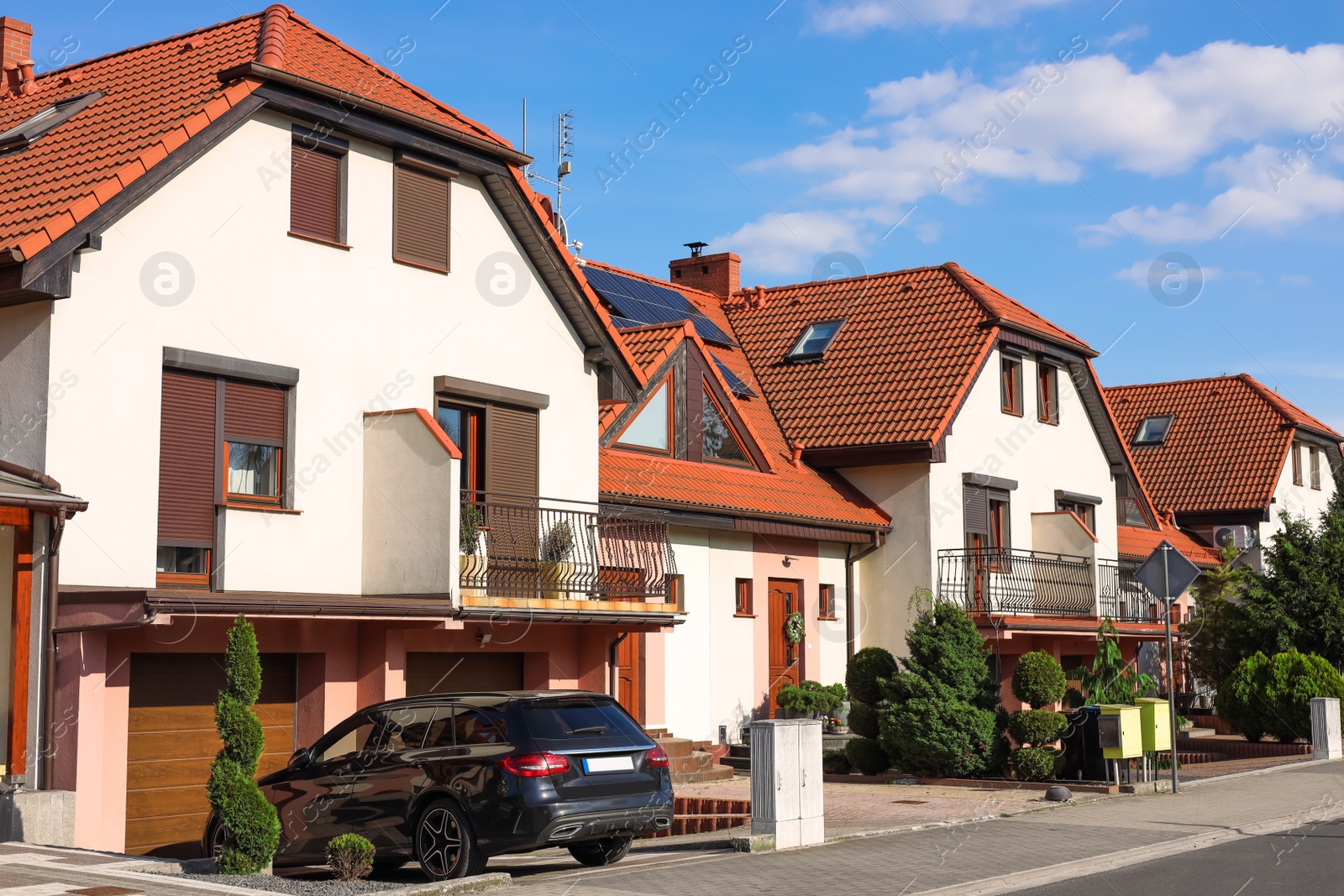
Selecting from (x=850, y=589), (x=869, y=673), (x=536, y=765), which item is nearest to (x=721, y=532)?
(x=869, y=673)

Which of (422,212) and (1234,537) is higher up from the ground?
(422,212)

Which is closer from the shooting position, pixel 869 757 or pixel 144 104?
pixel 144 104

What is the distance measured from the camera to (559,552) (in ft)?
61.7

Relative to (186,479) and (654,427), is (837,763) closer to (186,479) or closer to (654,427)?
(654,427)

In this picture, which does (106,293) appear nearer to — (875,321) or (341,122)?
(341,122)

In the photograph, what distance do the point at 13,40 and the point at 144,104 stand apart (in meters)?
5.27

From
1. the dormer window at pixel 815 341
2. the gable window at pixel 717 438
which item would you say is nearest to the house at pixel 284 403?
the gable window at pixel 717 438

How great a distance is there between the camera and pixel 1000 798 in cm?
1842

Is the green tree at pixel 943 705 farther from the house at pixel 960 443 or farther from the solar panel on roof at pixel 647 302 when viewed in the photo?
the solar panel on roof at pixel 647 302

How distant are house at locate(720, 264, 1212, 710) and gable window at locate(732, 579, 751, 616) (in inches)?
114

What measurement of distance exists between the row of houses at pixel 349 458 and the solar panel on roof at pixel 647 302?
Answer: 219 mm

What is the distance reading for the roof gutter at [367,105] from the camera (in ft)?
52.3

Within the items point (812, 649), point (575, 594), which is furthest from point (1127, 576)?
point (575, 594)

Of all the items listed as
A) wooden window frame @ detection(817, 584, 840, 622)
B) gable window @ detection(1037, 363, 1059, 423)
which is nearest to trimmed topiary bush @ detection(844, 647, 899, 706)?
wooden window frame @ detection(817, 584, 840, 622)
